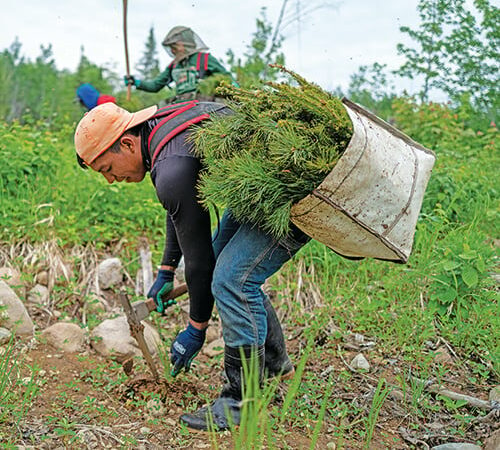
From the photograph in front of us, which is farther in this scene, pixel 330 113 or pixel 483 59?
pixel 483 59

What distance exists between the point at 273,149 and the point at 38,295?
7.70 feet

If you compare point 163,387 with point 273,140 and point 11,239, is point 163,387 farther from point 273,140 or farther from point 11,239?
point 11,239

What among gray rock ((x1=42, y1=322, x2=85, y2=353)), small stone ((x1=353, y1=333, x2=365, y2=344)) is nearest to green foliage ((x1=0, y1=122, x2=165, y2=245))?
gray rock ((x1=42, y1=322, x2=85, y2=353))

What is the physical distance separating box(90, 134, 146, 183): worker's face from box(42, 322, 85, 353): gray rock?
126cm

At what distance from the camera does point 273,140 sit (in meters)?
1.91

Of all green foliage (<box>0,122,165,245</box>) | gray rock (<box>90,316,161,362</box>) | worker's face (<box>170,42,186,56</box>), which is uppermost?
worker's face (<box>170,42,186,56</box>)

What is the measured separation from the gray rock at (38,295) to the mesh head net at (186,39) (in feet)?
10.6

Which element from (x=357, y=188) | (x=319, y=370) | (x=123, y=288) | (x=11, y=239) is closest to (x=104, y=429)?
(x=319, y=370)

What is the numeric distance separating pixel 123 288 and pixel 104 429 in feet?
5.66

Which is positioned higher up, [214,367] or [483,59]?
[483,59]

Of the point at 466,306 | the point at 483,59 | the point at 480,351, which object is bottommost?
the point at 480,351

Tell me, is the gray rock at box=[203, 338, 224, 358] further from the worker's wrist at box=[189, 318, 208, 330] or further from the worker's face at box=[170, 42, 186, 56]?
the worker's face at box=[170, 42, 186, 56]

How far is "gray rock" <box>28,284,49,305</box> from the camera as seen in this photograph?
358cm

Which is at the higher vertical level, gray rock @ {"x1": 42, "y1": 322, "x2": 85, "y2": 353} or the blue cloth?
the blue cloth
